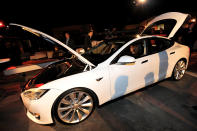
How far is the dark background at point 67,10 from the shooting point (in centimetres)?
1702

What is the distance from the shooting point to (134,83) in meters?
2.60

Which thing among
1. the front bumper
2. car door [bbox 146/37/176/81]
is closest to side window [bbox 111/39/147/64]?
car door [bbox 146/37/176/81]

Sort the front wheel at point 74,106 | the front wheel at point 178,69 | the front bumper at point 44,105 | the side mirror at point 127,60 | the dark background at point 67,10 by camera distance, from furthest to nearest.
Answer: the dark background at point 67,10 → the front wheel at point 178,69 → the side mirror at point 127,60 → the front wheel at point 74,106 → the front bumper at point 44,105

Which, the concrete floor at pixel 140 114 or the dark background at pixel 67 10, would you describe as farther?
the dark background at pixel 67 10

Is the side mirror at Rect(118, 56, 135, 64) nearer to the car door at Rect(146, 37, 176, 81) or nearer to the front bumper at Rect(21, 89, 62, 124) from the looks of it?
the car door at Rect(146, 37, 176, 81)

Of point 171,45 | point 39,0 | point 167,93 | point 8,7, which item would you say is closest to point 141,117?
point 167,93

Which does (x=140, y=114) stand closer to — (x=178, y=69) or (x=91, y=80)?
(x=91, y=80)

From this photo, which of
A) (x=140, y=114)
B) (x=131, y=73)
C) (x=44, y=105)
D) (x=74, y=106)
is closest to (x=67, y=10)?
(x=131, y=73)

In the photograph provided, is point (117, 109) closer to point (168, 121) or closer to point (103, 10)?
point (168, 121)

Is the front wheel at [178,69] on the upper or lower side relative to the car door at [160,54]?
lower

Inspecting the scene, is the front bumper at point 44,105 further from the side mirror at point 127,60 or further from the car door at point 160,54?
the car door at point 160,54

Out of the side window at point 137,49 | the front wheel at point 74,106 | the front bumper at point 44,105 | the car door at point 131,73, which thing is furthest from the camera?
the side window at point 137,49

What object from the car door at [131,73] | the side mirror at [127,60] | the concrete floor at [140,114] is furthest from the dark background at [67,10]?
the side mirror at [127,60]

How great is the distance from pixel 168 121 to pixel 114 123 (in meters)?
0.94
